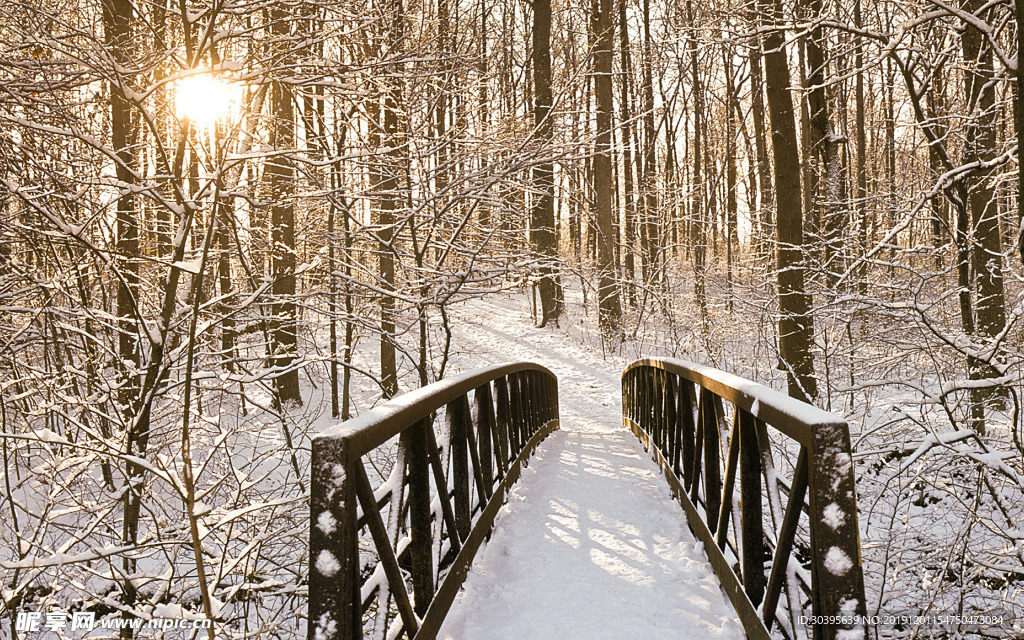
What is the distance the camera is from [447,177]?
7.97 metres

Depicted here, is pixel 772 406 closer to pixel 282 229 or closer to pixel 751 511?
pixel 751 511

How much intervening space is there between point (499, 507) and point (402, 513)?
236 cm

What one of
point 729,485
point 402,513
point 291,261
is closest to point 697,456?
point 729,485

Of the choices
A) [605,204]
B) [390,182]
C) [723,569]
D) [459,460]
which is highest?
[605,204]

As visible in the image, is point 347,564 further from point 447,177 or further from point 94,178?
point 447,177

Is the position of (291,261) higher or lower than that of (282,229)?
lower

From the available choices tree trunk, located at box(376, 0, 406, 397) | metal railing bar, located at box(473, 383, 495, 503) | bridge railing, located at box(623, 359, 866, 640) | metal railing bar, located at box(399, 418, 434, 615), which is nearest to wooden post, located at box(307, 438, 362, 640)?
metal railing bar, located at box(399, 418, 434, 615)

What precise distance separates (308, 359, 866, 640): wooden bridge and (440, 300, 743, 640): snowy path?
105 millimetres

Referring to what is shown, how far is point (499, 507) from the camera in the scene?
17.2ft

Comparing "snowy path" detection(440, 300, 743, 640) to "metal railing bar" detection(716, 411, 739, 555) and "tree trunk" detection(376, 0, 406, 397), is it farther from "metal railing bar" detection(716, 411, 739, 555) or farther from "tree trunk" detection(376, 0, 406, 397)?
"tree trunk" detection(376, 0, 406, 397)

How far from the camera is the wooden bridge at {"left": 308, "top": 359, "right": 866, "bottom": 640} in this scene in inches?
83.6

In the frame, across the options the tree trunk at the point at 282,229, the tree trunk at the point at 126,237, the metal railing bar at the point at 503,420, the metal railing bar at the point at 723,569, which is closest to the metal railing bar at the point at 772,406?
the metal railing bar at the point at 723,569

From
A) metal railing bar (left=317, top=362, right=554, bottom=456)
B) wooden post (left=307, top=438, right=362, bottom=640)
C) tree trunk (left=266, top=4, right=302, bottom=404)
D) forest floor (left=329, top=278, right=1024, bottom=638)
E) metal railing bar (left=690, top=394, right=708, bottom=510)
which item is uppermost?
tree trunk (left=266, top=4, right=302, bottom=404)

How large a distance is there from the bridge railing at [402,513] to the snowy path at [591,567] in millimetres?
181
